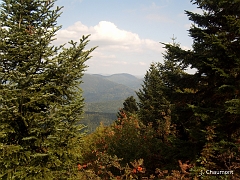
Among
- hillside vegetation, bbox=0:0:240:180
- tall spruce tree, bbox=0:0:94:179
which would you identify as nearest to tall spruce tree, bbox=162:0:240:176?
hillside vegetation, bbox=0:0:240:180

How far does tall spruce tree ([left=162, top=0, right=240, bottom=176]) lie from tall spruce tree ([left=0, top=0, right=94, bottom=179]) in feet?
16.2

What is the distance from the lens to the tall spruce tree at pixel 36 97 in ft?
20.6

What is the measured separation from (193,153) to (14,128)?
7.38 meters

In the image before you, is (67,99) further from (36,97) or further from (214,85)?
(214,85)

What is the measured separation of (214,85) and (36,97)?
7.47m

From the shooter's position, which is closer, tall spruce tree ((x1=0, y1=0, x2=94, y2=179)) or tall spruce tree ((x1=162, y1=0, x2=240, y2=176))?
tall spruce tree ((x1=0, y1=0, x2=94, y2=179))

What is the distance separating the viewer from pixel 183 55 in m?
8.80

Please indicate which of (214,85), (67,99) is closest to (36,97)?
(67,99)

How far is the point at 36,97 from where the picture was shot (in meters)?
6.59

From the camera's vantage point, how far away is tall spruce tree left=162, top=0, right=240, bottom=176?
7.20 m

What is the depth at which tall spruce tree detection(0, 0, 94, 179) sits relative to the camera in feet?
20.6

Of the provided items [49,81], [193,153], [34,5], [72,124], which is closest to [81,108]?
[72,124]

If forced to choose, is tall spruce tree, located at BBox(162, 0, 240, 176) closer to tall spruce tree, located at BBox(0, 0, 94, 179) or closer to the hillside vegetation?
the hillside vegetation

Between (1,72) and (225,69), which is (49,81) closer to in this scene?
(1,72)
